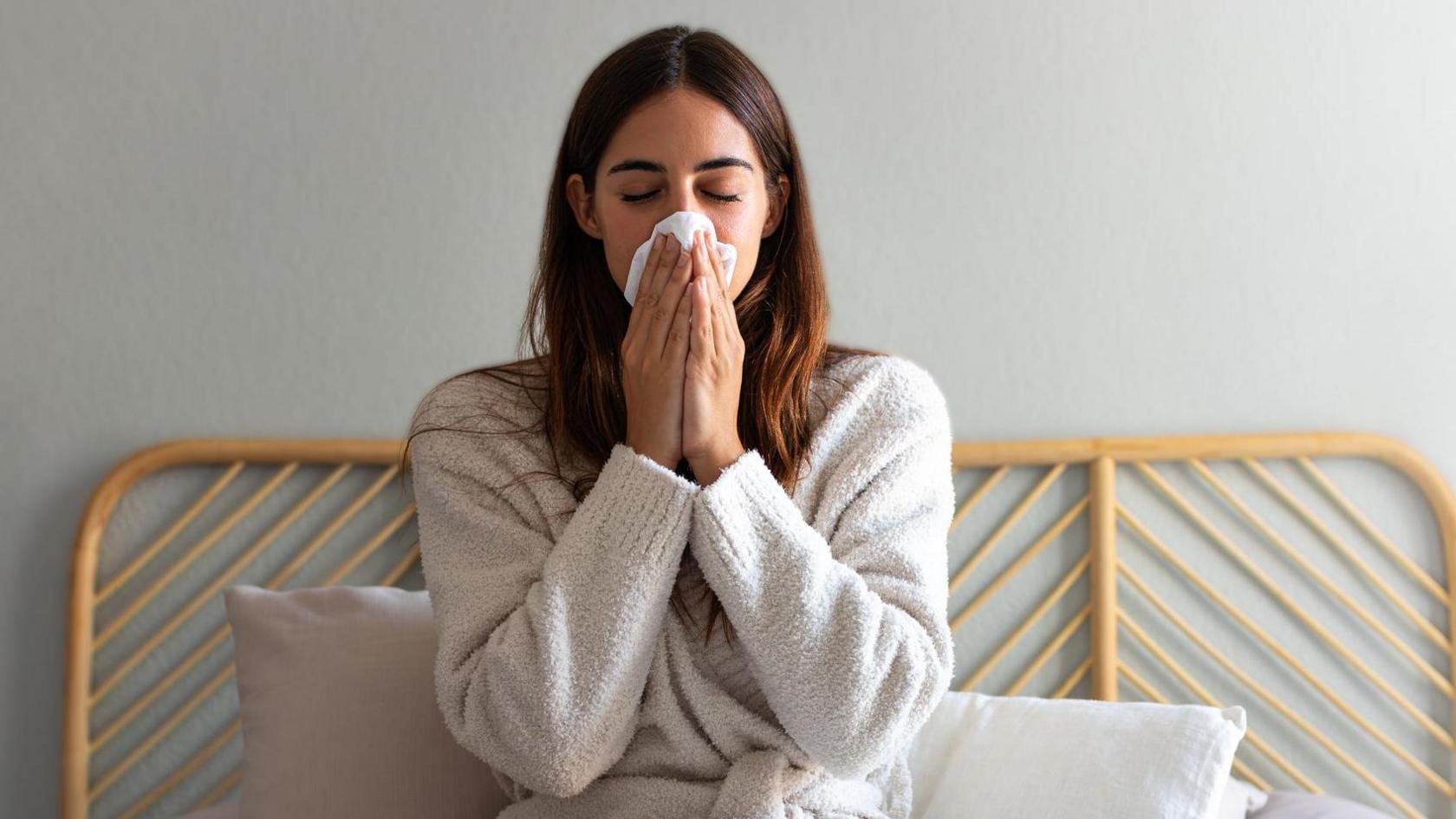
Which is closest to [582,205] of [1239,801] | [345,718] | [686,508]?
[686,508]

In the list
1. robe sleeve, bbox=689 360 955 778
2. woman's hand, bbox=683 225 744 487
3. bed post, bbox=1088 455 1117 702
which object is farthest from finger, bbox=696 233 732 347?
bed post, bbox=1088 455 1117 702

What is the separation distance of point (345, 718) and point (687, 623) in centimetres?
49

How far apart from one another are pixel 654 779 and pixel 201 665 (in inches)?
38.2

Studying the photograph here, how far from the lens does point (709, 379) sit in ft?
3.97

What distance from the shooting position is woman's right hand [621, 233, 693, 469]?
1.20 metres

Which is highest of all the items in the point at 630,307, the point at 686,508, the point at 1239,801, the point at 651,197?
the point at 651,197

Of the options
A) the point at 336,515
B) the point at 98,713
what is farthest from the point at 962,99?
the point at 98,713

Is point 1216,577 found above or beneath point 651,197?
beneath

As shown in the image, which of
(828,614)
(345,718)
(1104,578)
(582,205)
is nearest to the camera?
(828,614)

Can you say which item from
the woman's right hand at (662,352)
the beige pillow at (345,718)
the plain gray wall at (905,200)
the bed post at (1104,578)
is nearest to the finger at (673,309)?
the woman's right hand at (662,352)

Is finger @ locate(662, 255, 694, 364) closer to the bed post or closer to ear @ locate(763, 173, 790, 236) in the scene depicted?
ear @ locate(763, 173, 790, 236)

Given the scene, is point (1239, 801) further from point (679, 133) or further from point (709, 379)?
point (679, 133)

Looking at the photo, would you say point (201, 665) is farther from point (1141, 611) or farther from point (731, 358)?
point (1141, 611)

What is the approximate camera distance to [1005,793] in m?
1.43
